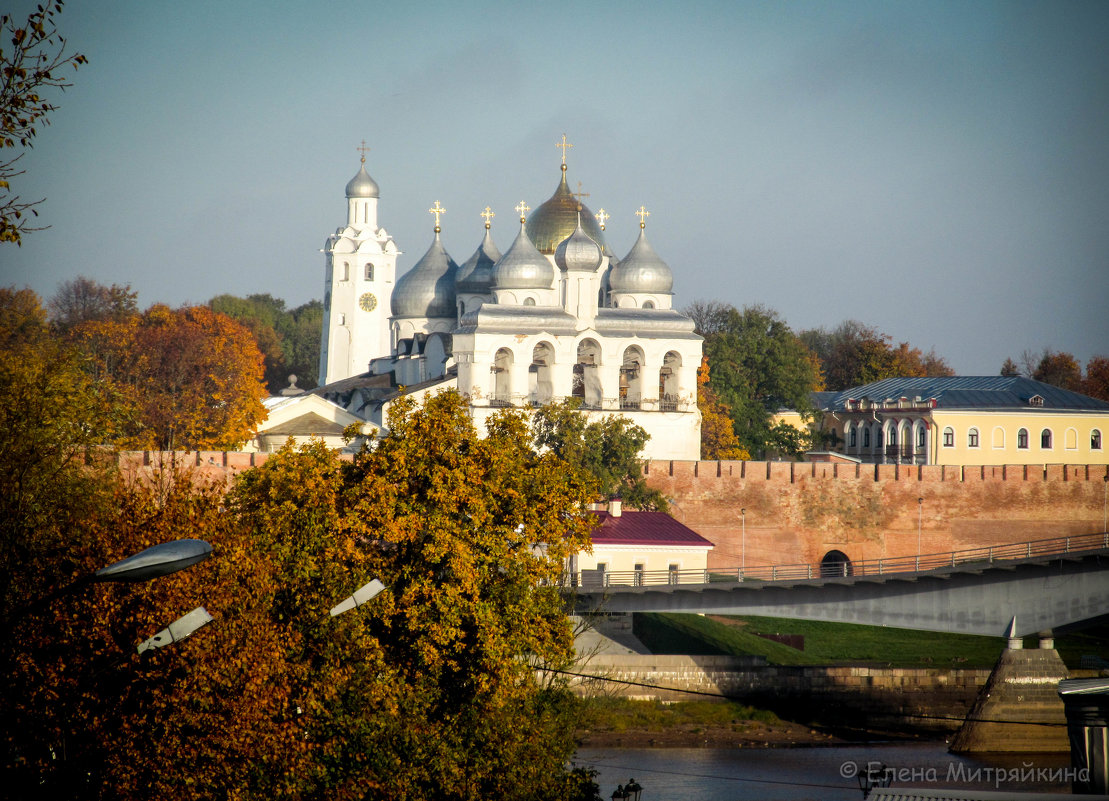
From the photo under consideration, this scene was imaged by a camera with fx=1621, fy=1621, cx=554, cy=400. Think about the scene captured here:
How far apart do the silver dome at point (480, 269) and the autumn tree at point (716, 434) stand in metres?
8.07

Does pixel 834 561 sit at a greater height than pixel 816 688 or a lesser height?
greater

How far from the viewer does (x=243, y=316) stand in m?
81.4

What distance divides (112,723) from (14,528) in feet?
10.2

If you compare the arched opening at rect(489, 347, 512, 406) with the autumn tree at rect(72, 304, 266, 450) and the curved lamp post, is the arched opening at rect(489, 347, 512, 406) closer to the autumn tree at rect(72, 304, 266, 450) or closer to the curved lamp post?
the autumn tree at rect(72, 304, 266, 450)

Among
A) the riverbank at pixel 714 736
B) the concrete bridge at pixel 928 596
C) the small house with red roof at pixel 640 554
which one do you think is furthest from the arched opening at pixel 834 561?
the riverbank at pixel 714 736

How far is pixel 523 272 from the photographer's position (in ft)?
160

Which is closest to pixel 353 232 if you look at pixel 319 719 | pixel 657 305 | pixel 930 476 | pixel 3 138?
pixel 657 305

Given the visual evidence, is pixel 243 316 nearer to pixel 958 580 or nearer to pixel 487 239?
pixel 487 239

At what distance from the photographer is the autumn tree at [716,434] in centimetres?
5284

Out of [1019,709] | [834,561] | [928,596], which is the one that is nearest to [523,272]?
[834,561]

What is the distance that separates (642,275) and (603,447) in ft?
40.8

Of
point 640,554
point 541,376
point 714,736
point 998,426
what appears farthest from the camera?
point 998,426

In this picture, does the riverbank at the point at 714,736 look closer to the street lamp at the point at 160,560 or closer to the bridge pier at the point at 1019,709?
the bridge pier at the point at 1019,709

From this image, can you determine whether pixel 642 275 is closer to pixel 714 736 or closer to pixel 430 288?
pixel 430 288
